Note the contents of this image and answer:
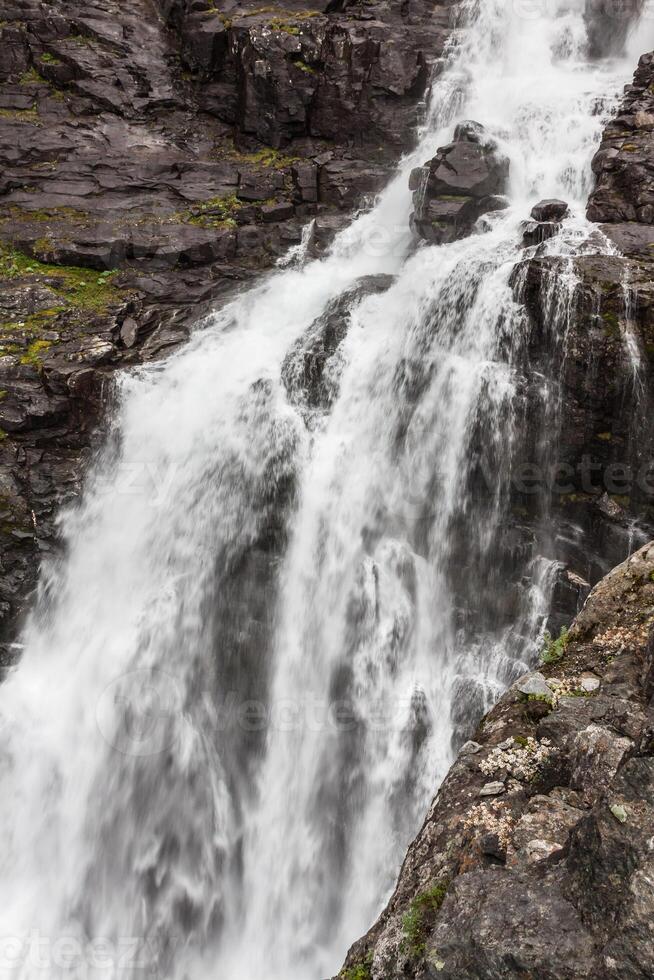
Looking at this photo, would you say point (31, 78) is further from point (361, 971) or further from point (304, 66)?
point (361, 971)

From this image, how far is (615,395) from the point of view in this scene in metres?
9.66

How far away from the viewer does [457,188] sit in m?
14.7

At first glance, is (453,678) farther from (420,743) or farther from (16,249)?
(16,249)

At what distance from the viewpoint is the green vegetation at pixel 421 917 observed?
12.1ft

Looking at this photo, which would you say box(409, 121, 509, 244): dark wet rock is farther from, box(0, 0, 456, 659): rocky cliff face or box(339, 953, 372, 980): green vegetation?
box(339, 953, 372, 980): green vegetation

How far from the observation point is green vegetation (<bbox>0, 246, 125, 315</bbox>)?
14.4 metres

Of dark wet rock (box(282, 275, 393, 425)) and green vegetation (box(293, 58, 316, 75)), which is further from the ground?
green vegetation (box(293, 58, 316, 75))

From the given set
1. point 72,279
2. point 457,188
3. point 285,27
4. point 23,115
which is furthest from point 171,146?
point 457,188

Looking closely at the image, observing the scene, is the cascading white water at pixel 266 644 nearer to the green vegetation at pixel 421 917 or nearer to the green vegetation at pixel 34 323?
the green vegetation at pixel 34 323

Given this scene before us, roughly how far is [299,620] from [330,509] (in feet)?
6.23

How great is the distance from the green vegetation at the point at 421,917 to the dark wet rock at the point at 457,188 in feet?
43.1

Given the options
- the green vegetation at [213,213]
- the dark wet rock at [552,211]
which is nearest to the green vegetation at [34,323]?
the green vegetation at [213,213]

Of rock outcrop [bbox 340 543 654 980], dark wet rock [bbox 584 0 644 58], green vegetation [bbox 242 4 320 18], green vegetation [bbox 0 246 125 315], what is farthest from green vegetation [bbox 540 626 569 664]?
green vegetation [bbox 242 4 320 18]

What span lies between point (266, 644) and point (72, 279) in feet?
32.4
